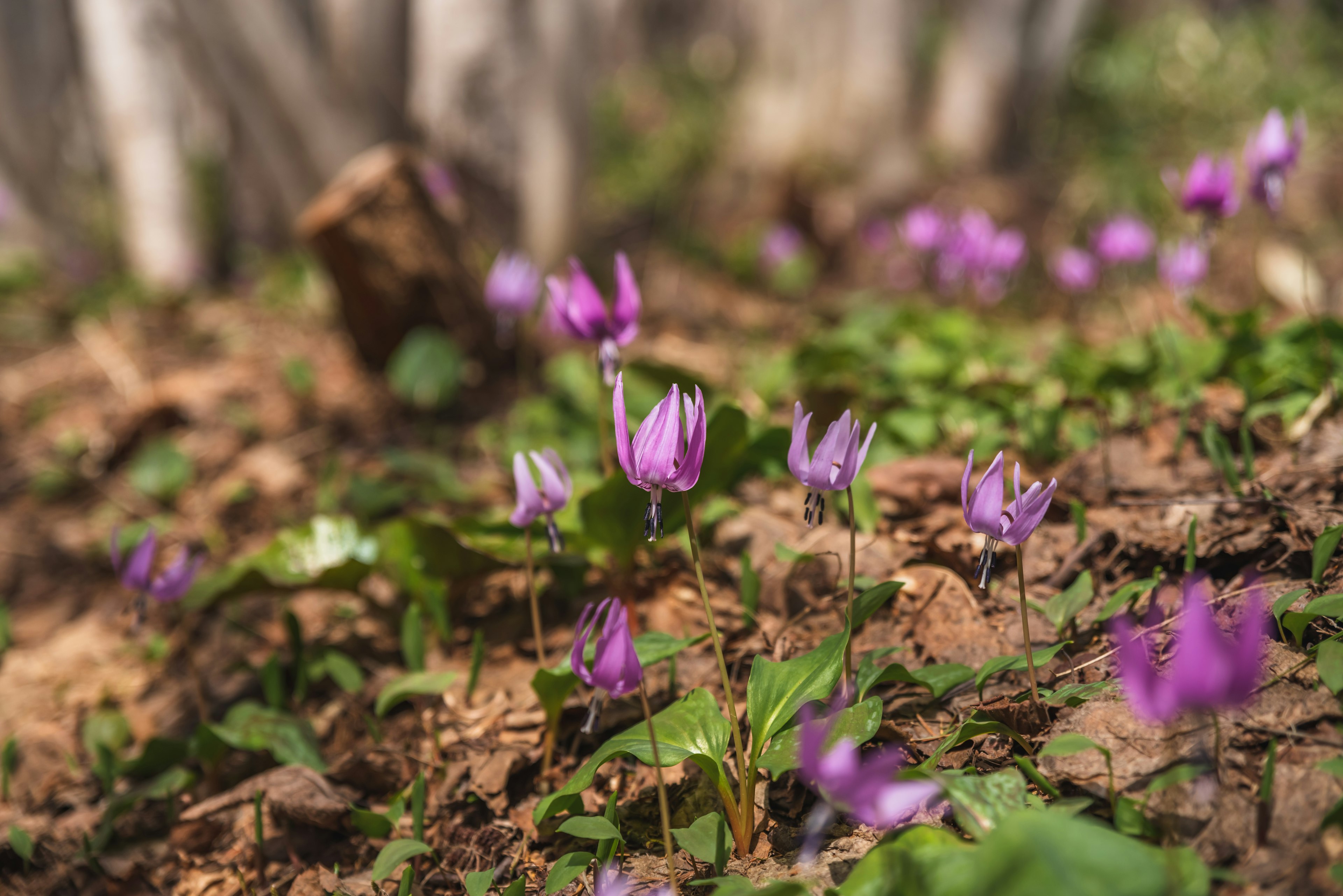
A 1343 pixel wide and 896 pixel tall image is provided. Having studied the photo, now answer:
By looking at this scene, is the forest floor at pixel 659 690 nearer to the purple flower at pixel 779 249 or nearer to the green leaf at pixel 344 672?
the green leaf at pixel 344 672

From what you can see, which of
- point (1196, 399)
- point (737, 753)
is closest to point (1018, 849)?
point (737, 753)

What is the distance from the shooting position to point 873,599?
1.45 m

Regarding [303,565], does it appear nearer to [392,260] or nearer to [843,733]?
[392,260]

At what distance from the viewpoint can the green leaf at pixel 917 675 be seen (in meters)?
1.39

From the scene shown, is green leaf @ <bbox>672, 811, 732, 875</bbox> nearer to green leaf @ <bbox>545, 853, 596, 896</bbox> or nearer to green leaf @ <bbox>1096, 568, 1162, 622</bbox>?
green leaf @ <bbox>545, 853, 596, 896</bbox>

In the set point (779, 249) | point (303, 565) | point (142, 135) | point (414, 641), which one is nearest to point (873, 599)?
point (414, 641)

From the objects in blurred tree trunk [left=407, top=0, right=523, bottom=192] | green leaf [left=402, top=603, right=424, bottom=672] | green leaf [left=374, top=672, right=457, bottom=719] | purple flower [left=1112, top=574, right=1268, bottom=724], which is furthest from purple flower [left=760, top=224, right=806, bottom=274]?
purple flower [left=1112, top=574, right=1268, bottom=724]

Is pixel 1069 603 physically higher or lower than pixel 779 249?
higher

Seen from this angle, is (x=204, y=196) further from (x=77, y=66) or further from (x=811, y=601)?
(x=811, y=601)

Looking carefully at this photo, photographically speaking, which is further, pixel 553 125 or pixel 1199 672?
pixel 553 125

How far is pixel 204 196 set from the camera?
5.63 m

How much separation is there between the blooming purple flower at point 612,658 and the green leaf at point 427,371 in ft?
7.70

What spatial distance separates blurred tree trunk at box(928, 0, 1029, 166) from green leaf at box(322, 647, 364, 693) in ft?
17.1

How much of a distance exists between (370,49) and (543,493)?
3.38 metres
